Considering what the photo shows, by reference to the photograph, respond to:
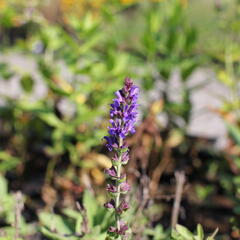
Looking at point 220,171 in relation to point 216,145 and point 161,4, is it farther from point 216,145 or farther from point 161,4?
point 161,4

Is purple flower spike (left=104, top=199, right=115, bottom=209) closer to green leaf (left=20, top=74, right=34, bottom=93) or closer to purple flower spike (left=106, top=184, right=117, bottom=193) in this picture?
purple flower spike (left=106, top=184, right=117, bottom=193)

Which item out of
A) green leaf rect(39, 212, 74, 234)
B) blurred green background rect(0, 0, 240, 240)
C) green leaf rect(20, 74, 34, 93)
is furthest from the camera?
green leaf rect(20, 74, 34, 93)

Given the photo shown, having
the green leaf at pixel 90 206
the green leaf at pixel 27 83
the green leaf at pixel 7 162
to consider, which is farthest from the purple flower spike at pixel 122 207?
the green leaf at pixel 27 83

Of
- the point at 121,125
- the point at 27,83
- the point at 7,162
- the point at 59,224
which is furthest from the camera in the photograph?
the point at 27,83

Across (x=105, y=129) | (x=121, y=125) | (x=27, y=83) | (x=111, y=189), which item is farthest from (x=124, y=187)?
(x=27, y=83)

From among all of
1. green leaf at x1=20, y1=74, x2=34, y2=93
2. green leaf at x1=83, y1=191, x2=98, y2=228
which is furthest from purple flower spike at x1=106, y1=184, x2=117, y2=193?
green leaf at x1=20, y1=74, x2=34, y2=93

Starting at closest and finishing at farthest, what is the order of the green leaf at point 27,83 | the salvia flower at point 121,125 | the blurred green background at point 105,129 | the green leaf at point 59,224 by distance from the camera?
the salvia flower at point 121,125 → the green leaf at point 59,224 → the blurred green background at point 105,129 → the green leaf at point 27,83

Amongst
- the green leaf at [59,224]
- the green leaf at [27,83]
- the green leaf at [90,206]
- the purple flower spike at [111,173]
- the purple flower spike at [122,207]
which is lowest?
the green leaf at [59,224]

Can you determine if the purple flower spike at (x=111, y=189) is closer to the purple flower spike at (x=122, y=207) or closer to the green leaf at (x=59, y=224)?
the purple flower spike at (x=122, y=207)

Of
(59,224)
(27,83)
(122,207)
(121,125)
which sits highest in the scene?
(27,83)

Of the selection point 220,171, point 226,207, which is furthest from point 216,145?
point 226,207

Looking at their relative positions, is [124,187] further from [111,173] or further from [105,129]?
[105,129]

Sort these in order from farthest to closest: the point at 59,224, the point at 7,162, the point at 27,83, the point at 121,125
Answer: the point at 27,83 → the point at 7,162 → the point at 59,224 → the point at 121,125

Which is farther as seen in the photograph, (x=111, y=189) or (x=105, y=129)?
(x=105, y=129)
